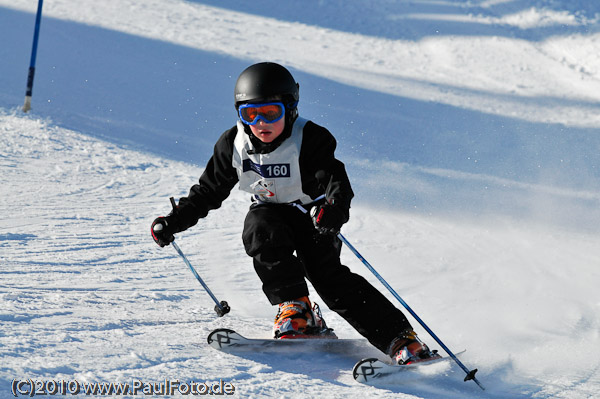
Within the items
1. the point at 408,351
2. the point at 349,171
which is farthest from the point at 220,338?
the point at 349,171

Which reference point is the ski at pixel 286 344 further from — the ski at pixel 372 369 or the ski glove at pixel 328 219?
the ski glove at pixel 328 219

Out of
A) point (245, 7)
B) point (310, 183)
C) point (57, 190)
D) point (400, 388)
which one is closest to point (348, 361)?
point (400, 388)

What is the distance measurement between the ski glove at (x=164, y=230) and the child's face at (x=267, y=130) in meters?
0.56

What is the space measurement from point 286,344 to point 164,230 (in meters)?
0.75

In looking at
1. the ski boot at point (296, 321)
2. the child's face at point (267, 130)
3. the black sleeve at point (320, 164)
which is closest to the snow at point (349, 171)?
the ski boot at point (296, 321)

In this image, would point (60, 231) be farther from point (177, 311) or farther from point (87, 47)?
point (87, 47)

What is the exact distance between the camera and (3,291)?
336cm

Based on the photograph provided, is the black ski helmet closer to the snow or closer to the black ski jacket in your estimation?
the black ski jacket

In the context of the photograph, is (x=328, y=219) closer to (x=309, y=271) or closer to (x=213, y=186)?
(x=309, y=271)

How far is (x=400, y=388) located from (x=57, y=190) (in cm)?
376

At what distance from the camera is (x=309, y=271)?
10.4 feet

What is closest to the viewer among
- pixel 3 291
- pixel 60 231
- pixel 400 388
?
pixel 400 388

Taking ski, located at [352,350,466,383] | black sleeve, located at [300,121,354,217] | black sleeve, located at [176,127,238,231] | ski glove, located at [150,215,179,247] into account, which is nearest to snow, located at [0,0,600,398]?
ski, located at [352,350,466,383]

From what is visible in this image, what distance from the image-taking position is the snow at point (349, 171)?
9.52 ft
